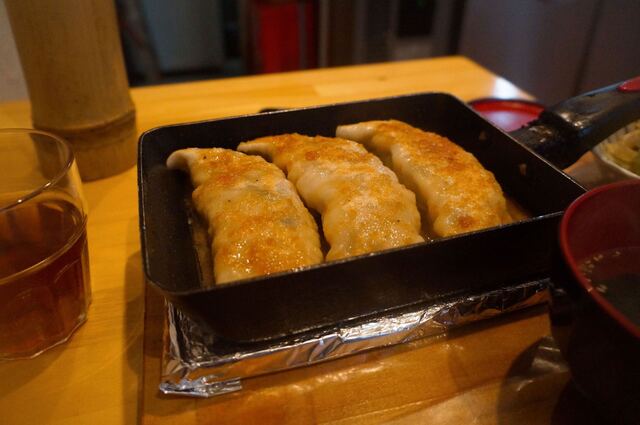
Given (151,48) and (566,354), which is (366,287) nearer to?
(566,354)

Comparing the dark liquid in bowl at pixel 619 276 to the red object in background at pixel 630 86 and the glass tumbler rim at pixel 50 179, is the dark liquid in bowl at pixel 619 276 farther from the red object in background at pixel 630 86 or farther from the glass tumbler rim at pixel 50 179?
the glass tumbler rim at pixel 50 179

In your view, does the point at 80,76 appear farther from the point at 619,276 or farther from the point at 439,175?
the point at 619,276

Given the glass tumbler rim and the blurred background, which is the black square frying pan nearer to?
the glass tumbler rim

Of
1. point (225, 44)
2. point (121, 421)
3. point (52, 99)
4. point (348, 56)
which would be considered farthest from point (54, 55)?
point (225, 44)

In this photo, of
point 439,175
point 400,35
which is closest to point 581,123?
point 439,175

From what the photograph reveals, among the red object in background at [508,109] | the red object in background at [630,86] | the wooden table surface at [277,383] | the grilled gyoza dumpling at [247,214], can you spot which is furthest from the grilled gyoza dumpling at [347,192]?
the red object in background at [508,109]
